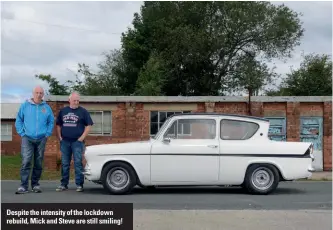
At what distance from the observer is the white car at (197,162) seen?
31.8 ft

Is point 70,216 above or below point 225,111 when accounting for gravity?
below

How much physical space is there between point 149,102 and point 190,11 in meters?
19.8

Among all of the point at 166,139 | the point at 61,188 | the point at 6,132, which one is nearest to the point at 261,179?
the point at 166,139

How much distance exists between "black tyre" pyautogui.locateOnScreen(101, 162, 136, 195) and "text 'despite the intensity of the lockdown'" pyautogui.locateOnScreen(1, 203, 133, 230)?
4.08 metres

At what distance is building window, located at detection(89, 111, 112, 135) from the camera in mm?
20562

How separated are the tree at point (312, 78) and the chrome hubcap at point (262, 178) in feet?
75.2

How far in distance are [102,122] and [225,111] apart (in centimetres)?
496

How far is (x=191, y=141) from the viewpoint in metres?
9.84

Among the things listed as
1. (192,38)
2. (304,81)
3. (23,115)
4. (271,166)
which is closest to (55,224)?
(23,115)

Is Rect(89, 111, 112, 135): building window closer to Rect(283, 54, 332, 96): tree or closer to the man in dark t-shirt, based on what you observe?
the man in dark t-shirt

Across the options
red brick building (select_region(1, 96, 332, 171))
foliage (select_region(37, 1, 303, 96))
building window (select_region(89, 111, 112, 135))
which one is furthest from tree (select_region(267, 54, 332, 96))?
building window (select_region(89, 111, 112, 135))

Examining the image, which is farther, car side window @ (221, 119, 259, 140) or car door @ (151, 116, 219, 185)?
car side window @ (221, 119, 259, 140)

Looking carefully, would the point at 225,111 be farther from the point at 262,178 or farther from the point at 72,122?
the point at 72,122

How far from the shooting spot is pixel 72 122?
382 inches
